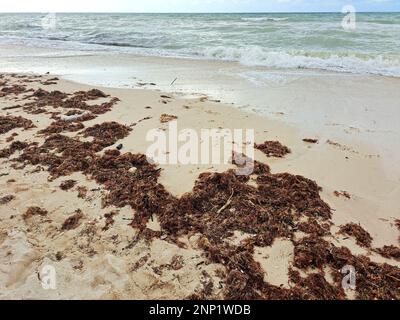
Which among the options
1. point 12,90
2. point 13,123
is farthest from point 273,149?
point 12,90

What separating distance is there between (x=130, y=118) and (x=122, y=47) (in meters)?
14.4

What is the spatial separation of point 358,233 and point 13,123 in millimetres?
6385

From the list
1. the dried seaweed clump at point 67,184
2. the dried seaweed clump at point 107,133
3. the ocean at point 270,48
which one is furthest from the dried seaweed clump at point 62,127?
the ocean at point 270,48

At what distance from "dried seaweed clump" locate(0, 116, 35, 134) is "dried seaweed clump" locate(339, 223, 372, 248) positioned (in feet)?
19.1

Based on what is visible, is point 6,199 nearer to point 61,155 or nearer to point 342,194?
point 61,155

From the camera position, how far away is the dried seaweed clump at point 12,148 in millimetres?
5392

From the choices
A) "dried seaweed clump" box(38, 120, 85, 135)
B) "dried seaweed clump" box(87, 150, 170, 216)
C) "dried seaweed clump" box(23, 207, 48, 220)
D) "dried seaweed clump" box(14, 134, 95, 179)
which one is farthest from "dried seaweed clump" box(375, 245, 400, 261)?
"dried seaweed clump" box(38, 120, 85, 135)

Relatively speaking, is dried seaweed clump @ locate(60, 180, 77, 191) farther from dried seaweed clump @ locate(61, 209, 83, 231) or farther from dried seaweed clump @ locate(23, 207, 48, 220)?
dried seaweed clump @ locate(61, 209, 83, 231)

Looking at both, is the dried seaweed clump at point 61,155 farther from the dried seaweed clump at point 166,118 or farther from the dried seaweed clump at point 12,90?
the dried seaweed clump at point 12,90

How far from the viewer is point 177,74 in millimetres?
11531

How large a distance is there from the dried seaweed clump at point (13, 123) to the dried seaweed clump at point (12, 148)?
820mm

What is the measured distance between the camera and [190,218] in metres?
3.96

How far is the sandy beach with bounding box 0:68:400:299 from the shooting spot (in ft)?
10.2
